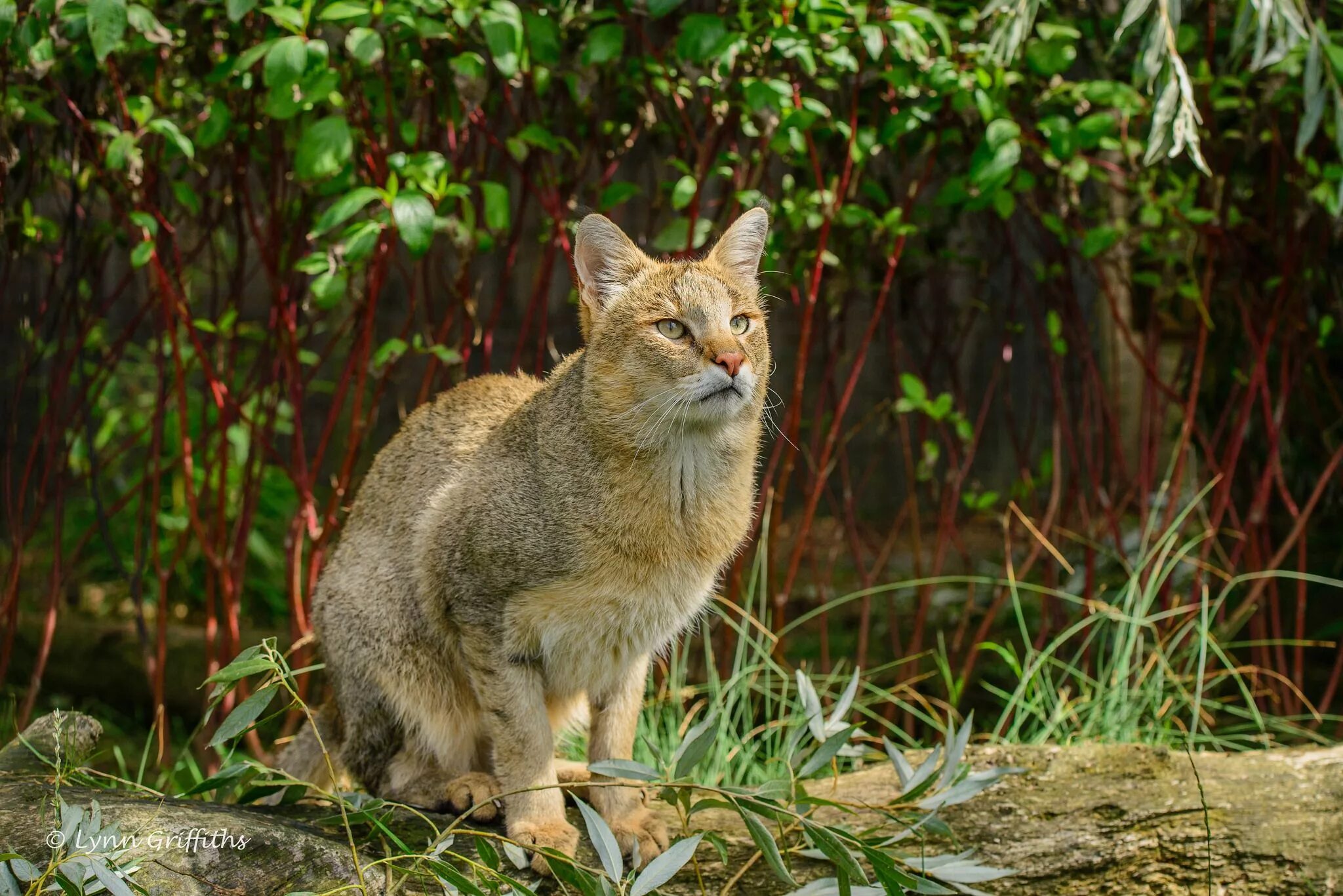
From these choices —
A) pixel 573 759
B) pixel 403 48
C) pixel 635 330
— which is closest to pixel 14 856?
pixel 635 330

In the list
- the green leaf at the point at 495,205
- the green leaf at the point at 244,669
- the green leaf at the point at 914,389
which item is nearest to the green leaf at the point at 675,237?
the green leaf at the point at 495,205

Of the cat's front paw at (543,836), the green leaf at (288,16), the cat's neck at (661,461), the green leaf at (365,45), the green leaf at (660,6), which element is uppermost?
the green leaf at (660,6)

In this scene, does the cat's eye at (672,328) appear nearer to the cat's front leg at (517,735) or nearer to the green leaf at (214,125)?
the cat's front leg at (517,735)

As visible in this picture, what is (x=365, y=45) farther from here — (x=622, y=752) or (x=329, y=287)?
(x=622, y=752)

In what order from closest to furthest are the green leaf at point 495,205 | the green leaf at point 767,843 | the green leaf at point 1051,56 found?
the green leaf at point 767,843
the green leaf at point 495,205
the green leaf at point 1051,56

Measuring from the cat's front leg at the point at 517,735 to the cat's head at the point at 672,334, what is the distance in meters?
0.67

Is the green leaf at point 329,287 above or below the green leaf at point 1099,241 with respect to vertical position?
below

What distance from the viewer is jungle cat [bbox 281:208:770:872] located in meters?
3.14

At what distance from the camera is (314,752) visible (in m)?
3.59

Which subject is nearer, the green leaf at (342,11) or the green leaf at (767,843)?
the green leaf at (767,843)

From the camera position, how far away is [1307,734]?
430cm

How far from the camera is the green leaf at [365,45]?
3402mm

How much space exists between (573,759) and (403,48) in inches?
94.7

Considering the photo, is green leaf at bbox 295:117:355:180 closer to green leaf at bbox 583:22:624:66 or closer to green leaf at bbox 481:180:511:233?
green leaf at bbox 481:180:511:233
